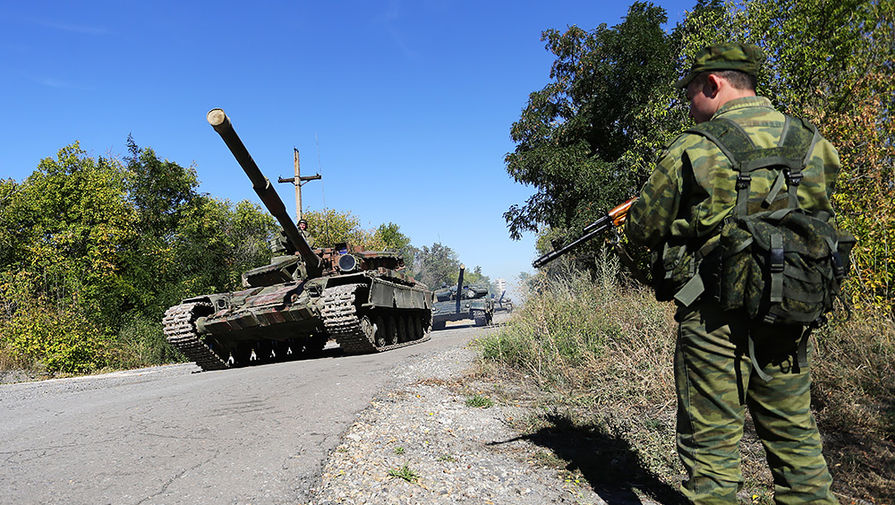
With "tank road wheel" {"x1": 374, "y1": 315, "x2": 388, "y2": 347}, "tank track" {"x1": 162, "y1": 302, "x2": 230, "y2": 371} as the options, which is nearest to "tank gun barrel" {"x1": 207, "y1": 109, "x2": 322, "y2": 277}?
"tank road wheel" {"x1": 374, "y1": 315, "x2": 388, "y2": 347}

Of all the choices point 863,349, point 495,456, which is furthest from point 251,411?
point 863,349

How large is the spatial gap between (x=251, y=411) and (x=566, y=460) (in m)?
2.97

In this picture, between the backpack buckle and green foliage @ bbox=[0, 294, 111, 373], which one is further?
green foliage @ bbox=[0, 294, 111, 373]

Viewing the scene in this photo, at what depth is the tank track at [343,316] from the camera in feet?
31.1

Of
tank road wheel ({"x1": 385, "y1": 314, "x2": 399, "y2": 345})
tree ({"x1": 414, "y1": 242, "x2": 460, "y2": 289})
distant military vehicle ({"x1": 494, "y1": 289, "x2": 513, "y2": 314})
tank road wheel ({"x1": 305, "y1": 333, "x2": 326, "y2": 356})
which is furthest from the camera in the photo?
tree ({"x1": 414, "y1": 242, "x2": 460, "y2": 289})

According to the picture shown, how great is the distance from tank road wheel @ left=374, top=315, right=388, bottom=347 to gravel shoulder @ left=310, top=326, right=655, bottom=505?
637 centimetres

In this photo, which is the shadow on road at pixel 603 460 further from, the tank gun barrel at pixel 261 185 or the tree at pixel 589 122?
the tree at pixel 589 122

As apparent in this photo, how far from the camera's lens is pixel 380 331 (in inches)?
462

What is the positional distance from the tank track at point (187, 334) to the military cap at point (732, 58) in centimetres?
979

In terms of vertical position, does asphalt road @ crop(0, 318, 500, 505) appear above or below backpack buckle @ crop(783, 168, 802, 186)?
below

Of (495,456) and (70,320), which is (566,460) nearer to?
(495,456)

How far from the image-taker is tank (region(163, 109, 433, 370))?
967cm

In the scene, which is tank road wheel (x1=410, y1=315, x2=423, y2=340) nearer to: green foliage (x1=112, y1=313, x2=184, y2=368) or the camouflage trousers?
green foliage (x1=112, y1=313, x2=184, y2=368)

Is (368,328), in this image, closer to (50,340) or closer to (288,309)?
(288,309)
